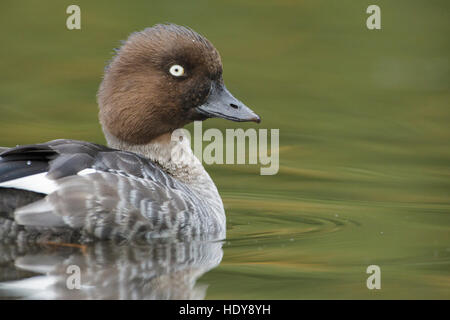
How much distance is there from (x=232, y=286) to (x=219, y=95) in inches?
111

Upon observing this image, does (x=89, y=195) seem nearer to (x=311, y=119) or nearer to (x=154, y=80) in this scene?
(x=154, y=80)

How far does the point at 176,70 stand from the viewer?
10469mm

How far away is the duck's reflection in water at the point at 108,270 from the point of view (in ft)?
26.7

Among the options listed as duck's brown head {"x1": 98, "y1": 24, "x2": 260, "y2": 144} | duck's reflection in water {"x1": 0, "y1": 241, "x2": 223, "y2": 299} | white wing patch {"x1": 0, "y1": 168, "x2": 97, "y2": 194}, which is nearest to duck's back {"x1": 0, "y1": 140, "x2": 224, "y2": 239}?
white wing patch {"x1": 0, "y1": 168, "x2": 97, "y2": 194}

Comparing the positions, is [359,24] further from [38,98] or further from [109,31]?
[38,98]

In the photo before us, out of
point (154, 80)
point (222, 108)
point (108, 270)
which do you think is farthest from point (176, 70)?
point (108, 270)

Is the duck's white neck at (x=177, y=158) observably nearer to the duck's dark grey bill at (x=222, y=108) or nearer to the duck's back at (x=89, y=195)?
the duck's dark grey bill at (x=222, y=108)

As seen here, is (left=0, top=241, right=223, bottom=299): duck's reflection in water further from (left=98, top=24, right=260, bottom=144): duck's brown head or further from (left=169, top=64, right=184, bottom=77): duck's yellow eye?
(left=169, top=64, right=184, bottom=77): duck's yellow eye

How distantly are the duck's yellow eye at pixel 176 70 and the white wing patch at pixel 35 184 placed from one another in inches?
76.0

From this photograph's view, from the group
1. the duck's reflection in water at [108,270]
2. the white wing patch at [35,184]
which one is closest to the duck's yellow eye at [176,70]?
the duck's reflection in water at [108,270]

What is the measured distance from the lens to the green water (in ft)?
30.6

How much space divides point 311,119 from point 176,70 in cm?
469

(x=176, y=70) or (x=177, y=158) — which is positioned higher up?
(x=176, y=70)
